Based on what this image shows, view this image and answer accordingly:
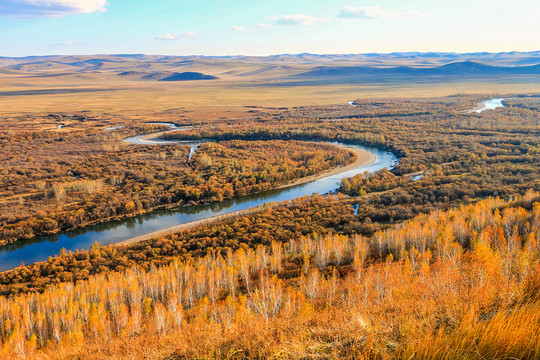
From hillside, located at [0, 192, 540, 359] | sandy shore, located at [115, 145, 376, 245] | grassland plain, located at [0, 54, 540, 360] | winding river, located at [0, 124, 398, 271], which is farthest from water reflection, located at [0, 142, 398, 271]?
hillside, located at [0, 192, 540, 359]

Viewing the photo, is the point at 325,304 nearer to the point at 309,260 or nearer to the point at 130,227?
the point at 309,260

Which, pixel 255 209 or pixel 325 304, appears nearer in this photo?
pixel 325 304

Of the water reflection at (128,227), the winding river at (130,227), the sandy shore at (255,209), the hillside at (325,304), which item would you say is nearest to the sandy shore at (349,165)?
the sandy shore at (255,209)

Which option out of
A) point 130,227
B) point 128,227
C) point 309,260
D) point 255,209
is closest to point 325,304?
point 309,260

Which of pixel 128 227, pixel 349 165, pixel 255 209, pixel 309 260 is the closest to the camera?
pixel 309 260

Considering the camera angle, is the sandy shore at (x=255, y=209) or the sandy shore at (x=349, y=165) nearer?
the sandy shore at (x=255, y=209)

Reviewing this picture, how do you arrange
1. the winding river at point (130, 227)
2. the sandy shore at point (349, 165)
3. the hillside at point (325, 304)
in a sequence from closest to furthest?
the hillside at point (325, 304) < the winding river at point (130, 227) < the sandy shore at point (349, 165)

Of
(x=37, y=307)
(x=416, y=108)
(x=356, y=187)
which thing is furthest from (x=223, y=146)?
(x=416, y=108)

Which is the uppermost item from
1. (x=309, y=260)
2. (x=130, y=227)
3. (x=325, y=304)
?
(x=325, y=304)

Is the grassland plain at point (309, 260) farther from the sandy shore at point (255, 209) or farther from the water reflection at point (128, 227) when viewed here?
the water reflection at point (128, 227)

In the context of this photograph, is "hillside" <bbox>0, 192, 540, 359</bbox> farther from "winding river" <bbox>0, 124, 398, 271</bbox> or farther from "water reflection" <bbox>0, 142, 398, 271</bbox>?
"water reflection" <bbox>0, 142, 398, 271</bbox>
